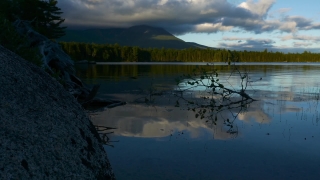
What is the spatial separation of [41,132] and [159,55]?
16285 centimetres

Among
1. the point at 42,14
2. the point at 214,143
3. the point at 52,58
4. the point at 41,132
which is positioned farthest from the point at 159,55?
the point at 41,132

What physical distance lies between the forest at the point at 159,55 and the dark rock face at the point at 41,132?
112 meters

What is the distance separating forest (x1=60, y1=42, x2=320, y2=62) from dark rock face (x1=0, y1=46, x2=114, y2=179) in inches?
4426

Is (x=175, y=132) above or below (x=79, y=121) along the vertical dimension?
below

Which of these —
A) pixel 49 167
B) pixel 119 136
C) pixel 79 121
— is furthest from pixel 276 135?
pixel 49 167

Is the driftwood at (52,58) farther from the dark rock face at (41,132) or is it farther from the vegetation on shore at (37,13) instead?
the dark rock face at (41,132)

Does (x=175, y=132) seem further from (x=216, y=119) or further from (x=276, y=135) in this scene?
(x=276, y=135)

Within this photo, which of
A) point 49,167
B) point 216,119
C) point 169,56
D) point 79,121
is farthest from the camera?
point 169,56

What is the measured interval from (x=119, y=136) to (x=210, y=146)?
2.79 metres

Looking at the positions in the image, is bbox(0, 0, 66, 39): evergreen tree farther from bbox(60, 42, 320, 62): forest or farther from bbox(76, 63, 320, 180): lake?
bbox(60, 42, 320, 62): forest

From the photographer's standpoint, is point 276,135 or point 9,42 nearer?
point 9,42

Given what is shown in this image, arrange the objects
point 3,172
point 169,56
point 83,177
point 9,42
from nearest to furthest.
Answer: point 3,172
point 83,177
point 9,42
point 169,56

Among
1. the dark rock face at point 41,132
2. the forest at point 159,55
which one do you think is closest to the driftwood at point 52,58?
the dark rock face at point 41,132

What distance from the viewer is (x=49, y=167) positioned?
3145 millimetres
